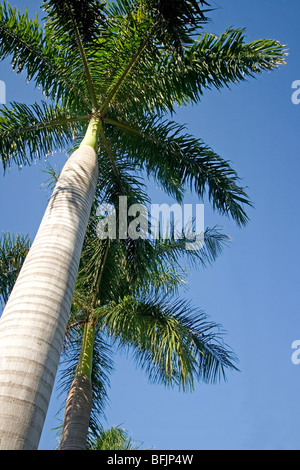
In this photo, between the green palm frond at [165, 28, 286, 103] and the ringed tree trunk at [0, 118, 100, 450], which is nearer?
the ringed tree trunk at [0, 118, 100, 450]

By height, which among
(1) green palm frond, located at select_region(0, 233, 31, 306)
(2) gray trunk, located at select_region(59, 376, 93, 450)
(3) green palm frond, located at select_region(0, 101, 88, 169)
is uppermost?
(3) green palm frond, located at select_region(0, 101, 88, 169)

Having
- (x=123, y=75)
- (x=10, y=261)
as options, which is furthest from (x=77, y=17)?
Answer: (x=10, y=261)

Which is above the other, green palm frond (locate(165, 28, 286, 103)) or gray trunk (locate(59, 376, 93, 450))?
green palm frond (locate(165, 28, 286, 103))

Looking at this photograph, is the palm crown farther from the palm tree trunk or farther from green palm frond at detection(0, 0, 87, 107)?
the palm tree trunk

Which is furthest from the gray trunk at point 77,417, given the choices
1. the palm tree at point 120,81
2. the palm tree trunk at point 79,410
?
the palm tree at point 120,81

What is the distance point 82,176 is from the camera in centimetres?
648

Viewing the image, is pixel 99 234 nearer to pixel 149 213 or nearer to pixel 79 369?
pixel 149 213

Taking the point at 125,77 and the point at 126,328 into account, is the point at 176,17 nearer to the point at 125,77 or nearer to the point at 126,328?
the point at 125,77

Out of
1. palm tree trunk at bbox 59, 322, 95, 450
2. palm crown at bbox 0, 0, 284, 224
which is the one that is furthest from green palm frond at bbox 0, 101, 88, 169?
palm tree trunk at bbox 59, 322, 95, 450

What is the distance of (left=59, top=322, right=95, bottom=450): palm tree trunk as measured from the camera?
8.02 meters

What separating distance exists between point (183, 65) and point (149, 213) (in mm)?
2984

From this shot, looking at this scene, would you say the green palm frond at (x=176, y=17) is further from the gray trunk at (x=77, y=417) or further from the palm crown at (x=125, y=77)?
the gray trunk at (x=77, y=417)

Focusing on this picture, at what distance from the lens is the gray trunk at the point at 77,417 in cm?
801
